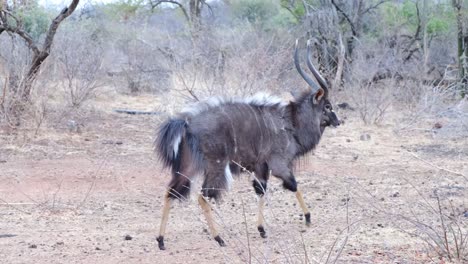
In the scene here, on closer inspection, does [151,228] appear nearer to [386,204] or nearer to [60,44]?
[386,204]

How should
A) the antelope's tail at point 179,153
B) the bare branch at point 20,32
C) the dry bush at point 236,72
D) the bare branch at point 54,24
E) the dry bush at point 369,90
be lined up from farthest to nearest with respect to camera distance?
the dry bush at point 369,90, the dry bush at point 236,72, the bare branch at point 54,24, the bare branch at point 20,32, the antelope's tail at point 179,153

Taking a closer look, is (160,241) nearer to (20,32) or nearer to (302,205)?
(302,205)

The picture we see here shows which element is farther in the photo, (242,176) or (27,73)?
(27,73)

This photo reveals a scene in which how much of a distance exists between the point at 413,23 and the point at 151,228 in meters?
16.4

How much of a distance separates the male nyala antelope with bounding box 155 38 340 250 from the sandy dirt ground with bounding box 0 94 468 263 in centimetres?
43

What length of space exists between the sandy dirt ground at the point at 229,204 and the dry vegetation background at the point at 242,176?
0.03m

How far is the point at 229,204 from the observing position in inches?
315

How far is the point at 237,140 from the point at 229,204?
1.49 meters

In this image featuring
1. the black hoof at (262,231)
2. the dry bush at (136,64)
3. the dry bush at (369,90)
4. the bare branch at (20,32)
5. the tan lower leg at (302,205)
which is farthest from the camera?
the dry bush at (136,64)

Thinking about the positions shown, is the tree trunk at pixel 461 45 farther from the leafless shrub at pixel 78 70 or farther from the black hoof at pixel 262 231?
the black hoof at pixel 262 231

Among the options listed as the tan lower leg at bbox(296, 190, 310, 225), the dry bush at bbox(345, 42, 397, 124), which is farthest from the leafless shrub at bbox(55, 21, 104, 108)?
the tan lower leg at bbox(296, 190, 310, 225)

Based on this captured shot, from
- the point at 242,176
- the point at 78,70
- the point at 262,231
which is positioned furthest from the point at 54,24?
the point at 262,231

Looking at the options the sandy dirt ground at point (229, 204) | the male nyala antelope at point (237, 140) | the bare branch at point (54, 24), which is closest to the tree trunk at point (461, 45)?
the sandy dirt ground at point (229, 204)

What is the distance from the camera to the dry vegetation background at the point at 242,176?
6145mm
